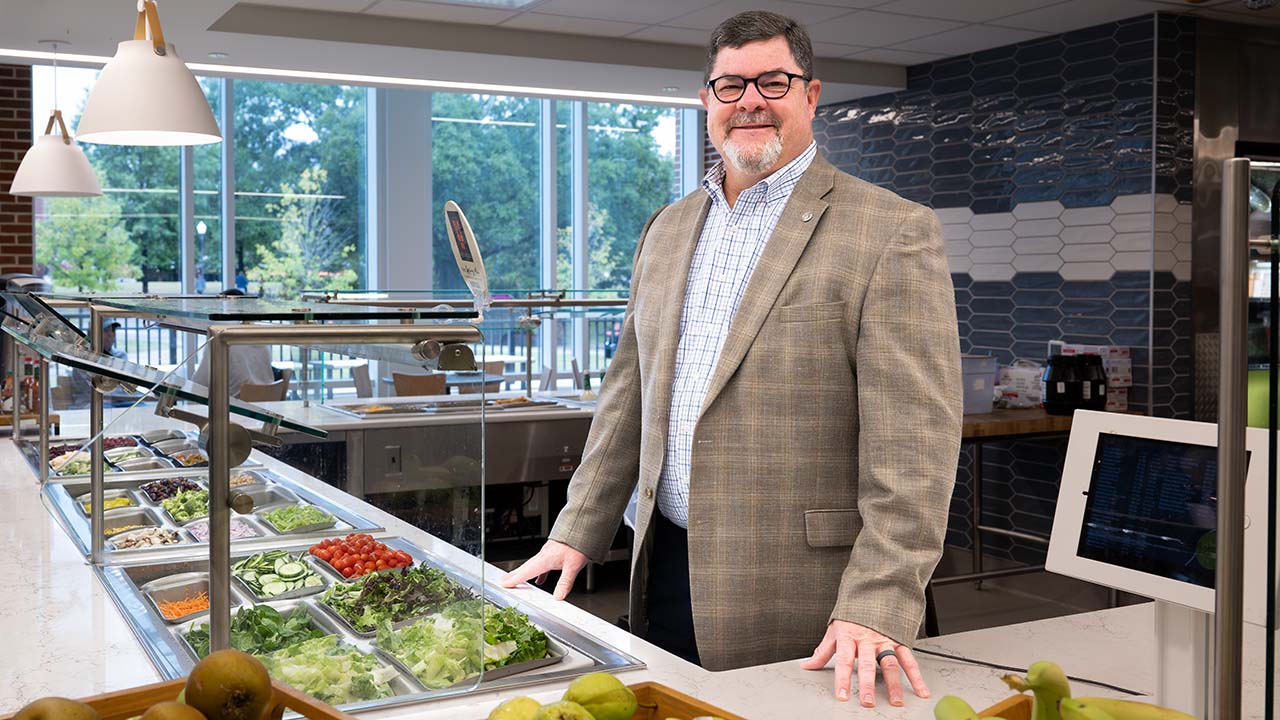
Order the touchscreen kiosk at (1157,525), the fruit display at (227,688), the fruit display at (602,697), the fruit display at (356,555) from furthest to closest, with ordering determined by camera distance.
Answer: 1. the fruit display at (356,555)
2. the touchscreen kiosk at (1157,525)
3. the fruit display at (602,697)
4. the fruit display at (227,688)

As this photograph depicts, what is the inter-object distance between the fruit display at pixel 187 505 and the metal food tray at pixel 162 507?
1 centimetres

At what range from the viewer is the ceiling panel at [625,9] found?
514cm

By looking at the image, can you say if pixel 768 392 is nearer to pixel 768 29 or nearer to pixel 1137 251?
pixel 768 29

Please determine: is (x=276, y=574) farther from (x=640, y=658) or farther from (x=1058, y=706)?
(x=1058, y=706)

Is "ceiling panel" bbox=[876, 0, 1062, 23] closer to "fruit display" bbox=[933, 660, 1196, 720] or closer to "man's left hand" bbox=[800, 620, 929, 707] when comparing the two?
"man's left hand" bbox=[800, 620, 929, 707]

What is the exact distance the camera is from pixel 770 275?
1.75 meters

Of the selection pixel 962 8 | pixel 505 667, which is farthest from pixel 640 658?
pixel 962 8

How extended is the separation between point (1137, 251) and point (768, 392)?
4142 mm

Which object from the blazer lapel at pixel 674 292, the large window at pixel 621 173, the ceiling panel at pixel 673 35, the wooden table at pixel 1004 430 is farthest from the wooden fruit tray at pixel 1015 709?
the large window at pixel 621 173

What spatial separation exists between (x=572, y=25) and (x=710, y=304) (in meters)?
4.09

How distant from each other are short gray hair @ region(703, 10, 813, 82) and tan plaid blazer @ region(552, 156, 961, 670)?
17 centimetres

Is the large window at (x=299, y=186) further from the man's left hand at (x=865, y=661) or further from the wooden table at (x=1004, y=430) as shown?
the man's left hand at (x=865, y=661)

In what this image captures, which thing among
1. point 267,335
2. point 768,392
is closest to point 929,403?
point 768,392

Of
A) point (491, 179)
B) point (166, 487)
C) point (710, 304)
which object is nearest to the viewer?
point (710, 304)
